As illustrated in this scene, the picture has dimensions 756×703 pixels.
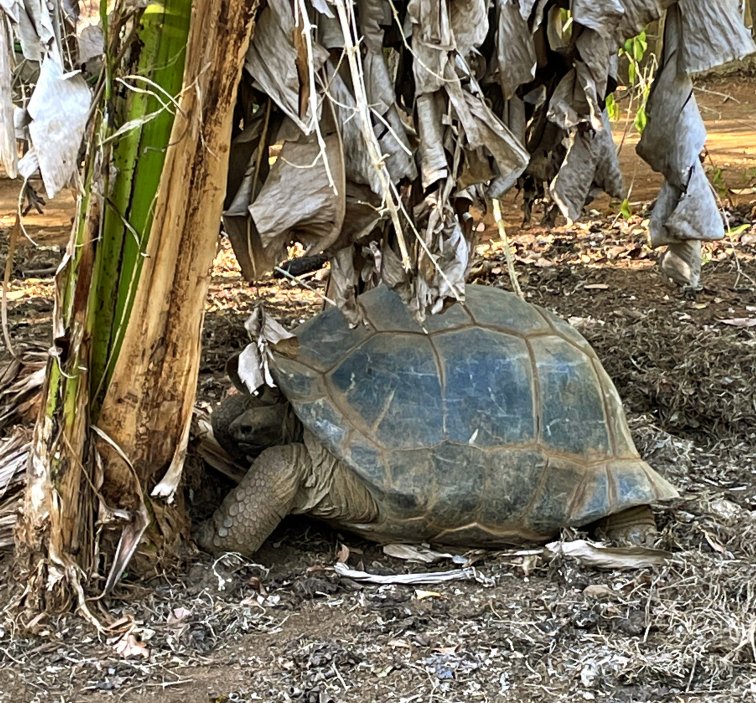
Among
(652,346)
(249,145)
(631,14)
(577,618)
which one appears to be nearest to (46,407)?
(249,145)

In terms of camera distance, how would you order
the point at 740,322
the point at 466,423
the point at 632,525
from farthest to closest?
1. the point at 740,322
2. the point at 632,525
3. the point at 466,423

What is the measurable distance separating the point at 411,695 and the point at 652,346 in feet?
8.85

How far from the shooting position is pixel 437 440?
349 centimetres

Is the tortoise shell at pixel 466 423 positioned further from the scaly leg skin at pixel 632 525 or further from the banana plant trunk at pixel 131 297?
the banana plant trunk at pixel 131 297

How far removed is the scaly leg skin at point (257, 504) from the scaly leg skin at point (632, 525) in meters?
1.05

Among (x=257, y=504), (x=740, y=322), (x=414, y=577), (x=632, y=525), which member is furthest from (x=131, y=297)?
(x=740, y=322)

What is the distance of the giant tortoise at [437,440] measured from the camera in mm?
3467

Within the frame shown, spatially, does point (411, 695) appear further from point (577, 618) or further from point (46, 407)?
point (46, 407)

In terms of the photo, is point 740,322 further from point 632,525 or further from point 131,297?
point 131,297

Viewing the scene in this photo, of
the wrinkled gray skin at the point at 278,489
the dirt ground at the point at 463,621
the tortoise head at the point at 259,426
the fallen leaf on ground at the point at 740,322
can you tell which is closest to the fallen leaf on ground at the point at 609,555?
the dirt ground at the point at 463,621

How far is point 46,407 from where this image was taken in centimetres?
294

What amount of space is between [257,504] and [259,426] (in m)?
0.34

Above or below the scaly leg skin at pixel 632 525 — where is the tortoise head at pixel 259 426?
above

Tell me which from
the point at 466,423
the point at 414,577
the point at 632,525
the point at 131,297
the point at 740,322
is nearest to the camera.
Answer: the point at 131,297
